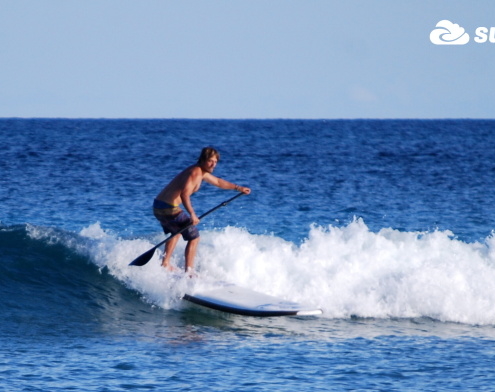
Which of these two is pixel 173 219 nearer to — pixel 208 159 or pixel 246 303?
pixel 208 159

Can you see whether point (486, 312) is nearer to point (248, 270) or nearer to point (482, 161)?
point (248, 270)

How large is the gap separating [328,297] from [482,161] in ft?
90.6

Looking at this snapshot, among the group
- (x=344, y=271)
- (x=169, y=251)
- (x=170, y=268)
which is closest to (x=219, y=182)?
(x=169, y=251)

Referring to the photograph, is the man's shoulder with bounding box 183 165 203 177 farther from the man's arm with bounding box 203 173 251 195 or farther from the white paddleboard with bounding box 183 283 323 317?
the white paddleboard with bounding box 183 283 323 317

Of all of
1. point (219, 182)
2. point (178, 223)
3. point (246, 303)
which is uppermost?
point (219, 182)

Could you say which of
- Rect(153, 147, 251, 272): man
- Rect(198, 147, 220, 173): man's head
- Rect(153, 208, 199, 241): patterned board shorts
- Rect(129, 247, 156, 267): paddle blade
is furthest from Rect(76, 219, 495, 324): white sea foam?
Rect(198, 147, 220, 173): man's head

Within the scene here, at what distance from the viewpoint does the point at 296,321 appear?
35.6ft

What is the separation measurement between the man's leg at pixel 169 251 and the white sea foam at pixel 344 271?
141mm

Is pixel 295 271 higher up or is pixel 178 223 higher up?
pixel 178 223

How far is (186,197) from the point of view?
10.5 metres

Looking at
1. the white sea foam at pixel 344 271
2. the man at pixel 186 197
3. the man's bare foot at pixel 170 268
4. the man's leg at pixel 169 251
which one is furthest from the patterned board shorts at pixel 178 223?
the white sea foam at pixel 344 271

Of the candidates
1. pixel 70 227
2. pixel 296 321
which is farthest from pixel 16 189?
pixel 296 321

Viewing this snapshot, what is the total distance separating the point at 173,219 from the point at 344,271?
3.12m

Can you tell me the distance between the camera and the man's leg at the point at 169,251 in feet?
36.4
